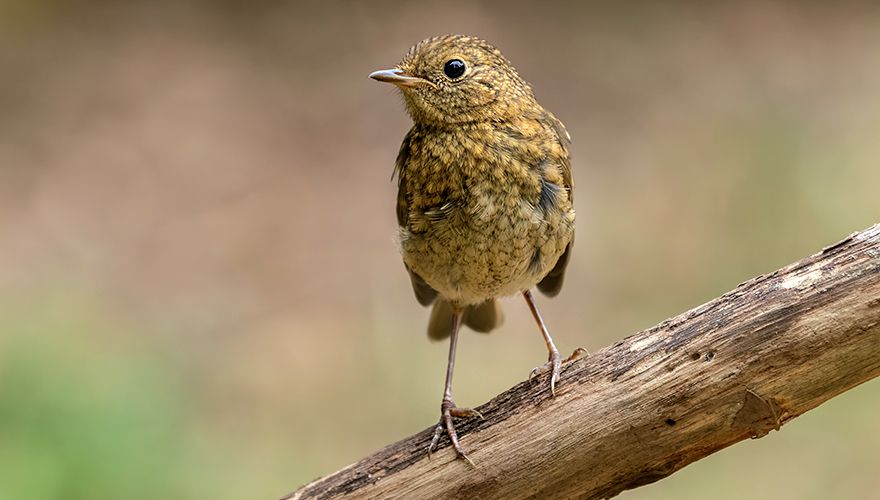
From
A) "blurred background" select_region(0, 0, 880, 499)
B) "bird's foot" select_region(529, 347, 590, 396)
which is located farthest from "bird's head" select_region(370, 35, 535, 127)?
"blurred background" select_region(0, 0, 880, 499)

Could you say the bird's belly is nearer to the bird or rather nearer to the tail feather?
the bird

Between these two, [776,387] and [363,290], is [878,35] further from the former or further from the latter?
[776,387]

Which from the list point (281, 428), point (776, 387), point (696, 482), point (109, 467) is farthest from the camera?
point (281, 428)

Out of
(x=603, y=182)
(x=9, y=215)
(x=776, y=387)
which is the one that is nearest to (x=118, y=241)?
(x=9, y=215)

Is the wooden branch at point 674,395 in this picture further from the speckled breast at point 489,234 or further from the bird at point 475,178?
the speckled breast at point 489,234

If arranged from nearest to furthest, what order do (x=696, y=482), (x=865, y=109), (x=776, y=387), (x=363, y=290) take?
(x=776, y=387), (x=696, y=482), (x=363, y=290), (x=865, y=109)

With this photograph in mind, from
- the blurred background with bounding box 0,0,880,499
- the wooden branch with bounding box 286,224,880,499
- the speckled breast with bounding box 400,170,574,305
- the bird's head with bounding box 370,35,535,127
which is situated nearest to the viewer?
the wooden branch with bounding box 286,224,880,499

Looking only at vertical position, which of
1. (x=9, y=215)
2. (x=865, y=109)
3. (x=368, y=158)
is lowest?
(x=865, y=109)

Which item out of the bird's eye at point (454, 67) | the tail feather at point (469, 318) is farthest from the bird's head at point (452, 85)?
the tail feather at point (469, 318)

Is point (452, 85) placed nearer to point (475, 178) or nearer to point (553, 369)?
point (475, 178)
